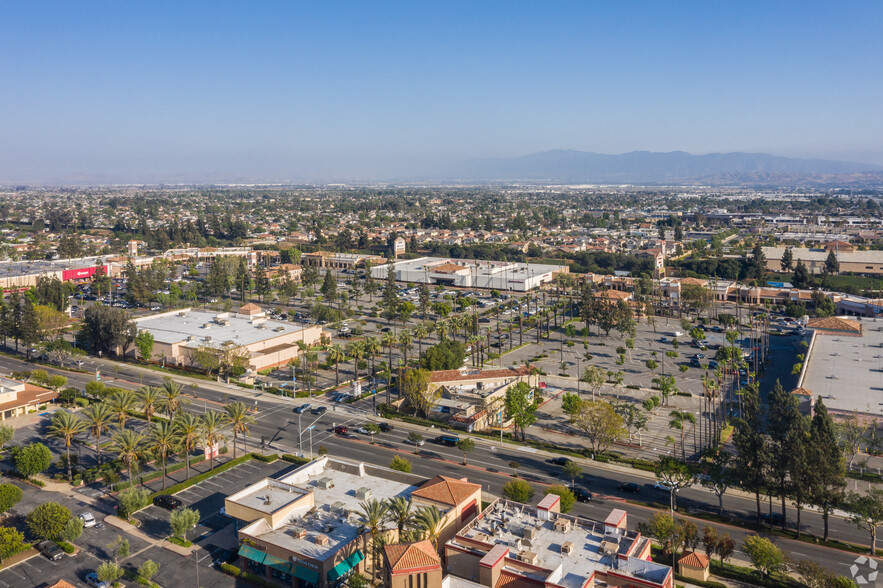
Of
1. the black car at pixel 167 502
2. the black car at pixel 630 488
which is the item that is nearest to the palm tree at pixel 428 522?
the black car at pixel 630 488

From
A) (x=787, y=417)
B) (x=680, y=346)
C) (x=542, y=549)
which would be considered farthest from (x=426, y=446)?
(x=680, y=346)

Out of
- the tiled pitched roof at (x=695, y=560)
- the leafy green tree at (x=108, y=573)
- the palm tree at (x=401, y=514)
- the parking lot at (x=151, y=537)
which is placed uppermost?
the palm tree at (x=401, y=514)

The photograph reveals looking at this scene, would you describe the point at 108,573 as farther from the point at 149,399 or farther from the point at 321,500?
the point at 149,399

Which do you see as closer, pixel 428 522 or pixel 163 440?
pixel 428 522

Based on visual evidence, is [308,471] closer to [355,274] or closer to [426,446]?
[426,446]

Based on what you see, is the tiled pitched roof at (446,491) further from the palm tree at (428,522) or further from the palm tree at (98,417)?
the palm tree at (98,417)

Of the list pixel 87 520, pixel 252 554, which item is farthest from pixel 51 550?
pixel 252 554
